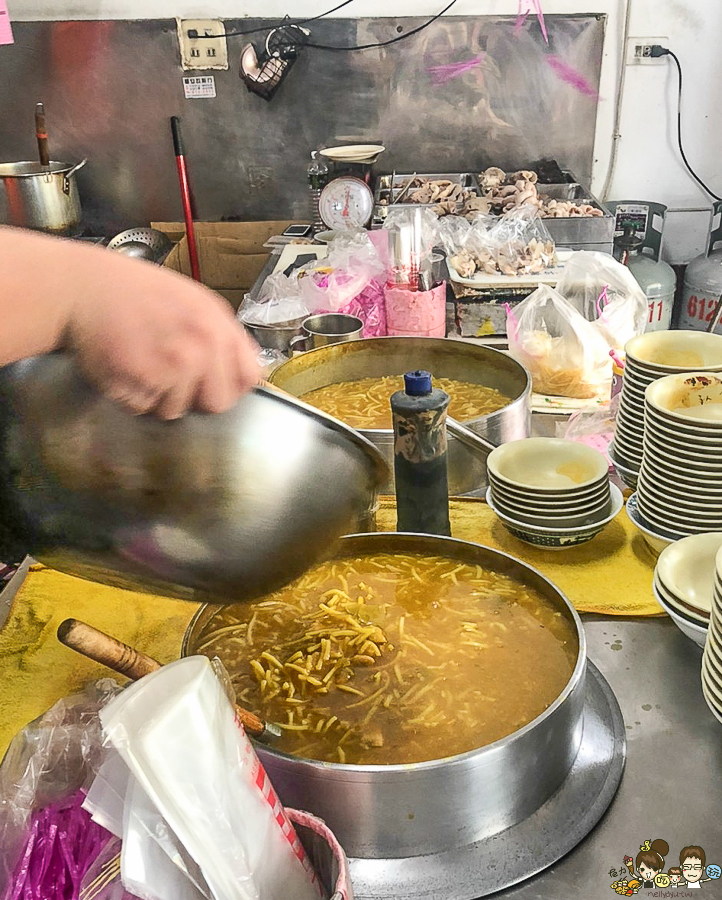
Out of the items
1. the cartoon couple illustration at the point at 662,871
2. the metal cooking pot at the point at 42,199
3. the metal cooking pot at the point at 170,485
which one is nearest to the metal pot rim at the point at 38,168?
the metal cooking pot at the point at 42,199

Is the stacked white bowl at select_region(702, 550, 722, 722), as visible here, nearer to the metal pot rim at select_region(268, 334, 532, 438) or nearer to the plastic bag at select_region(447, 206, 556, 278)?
the metal pot rim at select_region(268, 334, 532, 438)

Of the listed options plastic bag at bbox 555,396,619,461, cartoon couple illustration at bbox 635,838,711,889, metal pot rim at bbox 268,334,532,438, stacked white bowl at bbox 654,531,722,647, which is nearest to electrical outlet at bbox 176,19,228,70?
metal pot rim at bbox 268,334,532,438

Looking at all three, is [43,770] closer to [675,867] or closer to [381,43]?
[675,867]

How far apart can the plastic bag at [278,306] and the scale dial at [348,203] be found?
82 cm

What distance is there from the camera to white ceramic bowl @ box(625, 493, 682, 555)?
1.44m

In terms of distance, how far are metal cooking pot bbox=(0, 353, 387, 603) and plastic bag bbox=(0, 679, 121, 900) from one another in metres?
0.27

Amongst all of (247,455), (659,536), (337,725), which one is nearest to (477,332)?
(659,536)

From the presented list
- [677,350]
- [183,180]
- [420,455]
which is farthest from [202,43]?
[420,455]

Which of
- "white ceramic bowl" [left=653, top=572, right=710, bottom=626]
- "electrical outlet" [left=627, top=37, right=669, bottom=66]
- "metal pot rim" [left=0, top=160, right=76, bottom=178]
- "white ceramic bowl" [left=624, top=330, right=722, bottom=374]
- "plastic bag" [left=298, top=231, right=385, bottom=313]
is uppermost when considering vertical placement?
"electrical outlet" [left=627, top=37, right=669, bottom=66]

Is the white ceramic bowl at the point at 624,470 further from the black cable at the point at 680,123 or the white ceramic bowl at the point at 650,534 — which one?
the black cable at the point at 680,123

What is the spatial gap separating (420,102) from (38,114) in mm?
1975

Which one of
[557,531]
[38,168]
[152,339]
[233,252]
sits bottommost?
[233,252]

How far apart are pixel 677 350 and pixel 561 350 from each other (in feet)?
1.70

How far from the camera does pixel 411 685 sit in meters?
1.17
